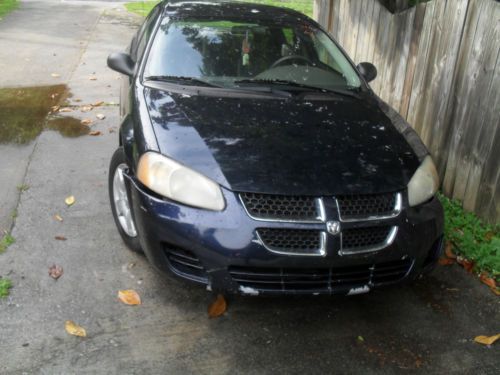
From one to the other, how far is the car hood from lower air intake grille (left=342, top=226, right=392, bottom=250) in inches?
7.9

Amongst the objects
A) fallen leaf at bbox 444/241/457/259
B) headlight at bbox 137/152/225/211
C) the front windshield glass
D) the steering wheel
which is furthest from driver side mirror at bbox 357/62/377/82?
headlight at bbox 137/152/225/211

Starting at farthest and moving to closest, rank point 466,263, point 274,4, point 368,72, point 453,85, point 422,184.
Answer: point 274,4
point 453,85
point 368,72
point 466,263
point 422,184

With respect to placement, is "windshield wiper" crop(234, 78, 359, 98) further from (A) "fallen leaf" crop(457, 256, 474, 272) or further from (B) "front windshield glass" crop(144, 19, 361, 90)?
(A) "fallen leaf" crop(457, 256, 474, 272)

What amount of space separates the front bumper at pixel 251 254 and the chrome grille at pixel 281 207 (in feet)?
0.13

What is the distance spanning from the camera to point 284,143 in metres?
3.00

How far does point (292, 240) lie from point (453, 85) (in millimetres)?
2703

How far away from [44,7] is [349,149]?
576 inches

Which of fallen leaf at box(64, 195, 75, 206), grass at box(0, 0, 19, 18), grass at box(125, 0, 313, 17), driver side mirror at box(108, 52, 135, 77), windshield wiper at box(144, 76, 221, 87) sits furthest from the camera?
grass at box(125, 0, 313, 17)

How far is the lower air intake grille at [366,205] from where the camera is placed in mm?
2666

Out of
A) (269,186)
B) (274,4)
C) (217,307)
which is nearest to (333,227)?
(269,186)

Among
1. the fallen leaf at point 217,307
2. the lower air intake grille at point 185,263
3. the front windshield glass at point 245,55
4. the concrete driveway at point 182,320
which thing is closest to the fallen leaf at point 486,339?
the concrete driveway at point 182,320

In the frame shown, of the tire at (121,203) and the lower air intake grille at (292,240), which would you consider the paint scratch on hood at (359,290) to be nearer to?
the lower air intake grille at (292,240)

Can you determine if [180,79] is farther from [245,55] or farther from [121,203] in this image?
[121,203]

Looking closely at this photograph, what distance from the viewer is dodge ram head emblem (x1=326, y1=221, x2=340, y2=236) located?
2.58 meters
